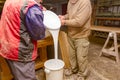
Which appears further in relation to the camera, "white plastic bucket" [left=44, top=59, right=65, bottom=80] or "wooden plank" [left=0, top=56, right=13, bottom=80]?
"wooden plank" [left=0, top=56, right=13, bottom=80]

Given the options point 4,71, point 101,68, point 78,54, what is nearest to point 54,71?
point 78,54

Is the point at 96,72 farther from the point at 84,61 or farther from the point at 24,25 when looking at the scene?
the point at 24,25

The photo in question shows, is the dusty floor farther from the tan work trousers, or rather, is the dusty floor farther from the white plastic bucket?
the white plastic bucket

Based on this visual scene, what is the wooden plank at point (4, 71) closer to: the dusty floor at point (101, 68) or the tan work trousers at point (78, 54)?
the dusty floor at point (101, 68)

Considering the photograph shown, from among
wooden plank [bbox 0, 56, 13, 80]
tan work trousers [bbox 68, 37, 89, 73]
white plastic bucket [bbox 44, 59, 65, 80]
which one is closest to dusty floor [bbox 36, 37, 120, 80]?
tan work trousers [bbox 68, 37, 89, 73]

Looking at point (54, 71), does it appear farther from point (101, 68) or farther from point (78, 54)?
point (101, 68)

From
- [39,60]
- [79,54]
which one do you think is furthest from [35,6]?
[39,60]

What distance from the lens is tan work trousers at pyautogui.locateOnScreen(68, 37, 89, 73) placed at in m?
2.02

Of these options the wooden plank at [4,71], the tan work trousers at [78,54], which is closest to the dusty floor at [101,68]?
the tan work trousers at [78,54]

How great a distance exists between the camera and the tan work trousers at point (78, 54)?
2020 millimetres

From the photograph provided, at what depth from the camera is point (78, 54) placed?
2.05 metres

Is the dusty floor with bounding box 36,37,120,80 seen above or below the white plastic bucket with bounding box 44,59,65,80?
below

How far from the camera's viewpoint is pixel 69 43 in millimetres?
2168

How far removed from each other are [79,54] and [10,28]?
107 cm
